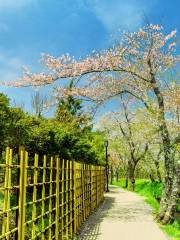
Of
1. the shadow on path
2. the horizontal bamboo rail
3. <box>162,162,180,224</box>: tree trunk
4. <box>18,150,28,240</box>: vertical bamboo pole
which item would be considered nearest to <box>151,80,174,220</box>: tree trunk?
<box>162,162,180,224</box>: tree trunk

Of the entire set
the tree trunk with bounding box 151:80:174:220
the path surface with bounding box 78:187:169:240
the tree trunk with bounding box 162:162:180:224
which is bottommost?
the path surface with bounding box 78:187:169:240

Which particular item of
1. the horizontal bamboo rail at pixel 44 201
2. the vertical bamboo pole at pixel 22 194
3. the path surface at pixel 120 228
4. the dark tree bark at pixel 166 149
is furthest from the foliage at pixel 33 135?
the vertical bamboo pole at pixel 22 194

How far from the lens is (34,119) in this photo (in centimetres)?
2028

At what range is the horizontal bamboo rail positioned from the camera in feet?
18.3

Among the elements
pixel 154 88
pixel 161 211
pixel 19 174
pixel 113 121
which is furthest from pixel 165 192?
pixel 113 121

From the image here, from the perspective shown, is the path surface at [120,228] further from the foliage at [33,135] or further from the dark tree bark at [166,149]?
the foliage at [33,135]

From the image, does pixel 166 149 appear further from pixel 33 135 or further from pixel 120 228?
pixel 33 135

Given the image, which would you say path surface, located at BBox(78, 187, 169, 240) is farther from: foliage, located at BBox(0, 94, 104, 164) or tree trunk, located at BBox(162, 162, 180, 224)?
foliage, located at BBox(0, 94, 104, 164)

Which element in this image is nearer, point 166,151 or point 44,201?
point 44,201

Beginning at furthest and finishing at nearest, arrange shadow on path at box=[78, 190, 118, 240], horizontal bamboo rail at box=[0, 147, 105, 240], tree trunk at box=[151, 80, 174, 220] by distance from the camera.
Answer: tree trunk at box=[151, 80, 174, 220], shadow on path at box=[78, 190, 118, 240], horizontal bamboo rail at box=[0, 147, 105, 240]

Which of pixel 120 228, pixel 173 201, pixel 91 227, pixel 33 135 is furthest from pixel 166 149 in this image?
pixel 33 135

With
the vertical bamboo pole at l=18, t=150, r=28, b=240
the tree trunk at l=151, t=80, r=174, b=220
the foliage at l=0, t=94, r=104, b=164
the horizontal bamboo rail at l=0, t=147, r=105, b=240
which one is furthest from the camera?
the foliage at l=0, t=94, r=104, b=164

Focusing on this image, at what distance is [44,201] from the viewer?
10648mm

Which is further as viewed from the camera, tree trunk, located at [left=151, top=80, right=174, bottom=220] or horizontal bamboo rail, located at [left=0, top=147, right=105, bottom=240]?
tree trunk, located at [left=151, top=80, right=174, bottom=220]
